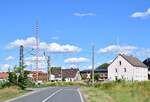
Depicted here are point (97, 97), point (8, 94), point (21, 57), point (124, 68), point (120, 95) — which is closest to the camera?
point (97, 97)

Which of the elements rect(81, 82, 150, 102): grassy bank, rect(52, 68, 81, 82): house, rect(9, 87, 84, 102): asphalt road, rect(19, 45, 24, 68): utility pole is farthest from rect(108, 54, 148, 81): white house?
rect(9, 87, 84, 102): asphalt road

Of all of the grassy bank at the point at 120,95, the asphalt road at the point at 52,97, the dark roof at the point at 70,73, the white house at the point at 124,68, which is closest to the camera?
Answer: the asphalt road at the point at 52,97

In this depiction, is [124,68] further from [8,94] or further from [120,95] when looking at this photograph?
[120,95]

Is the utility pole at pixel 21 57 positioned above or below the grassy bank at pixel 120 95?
above

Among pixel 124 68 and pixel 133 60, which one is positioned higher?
pixel 133 60

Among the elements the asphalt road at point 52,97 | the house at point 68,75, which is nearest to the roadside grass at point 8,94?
the asphalt road at point 52,97

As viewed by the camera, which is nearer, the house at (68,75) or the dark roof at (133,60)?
the dark roof at (133,60)

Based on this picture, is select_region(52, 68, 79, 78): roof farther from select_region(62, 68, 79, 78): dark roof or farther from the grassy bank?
the grassy bank

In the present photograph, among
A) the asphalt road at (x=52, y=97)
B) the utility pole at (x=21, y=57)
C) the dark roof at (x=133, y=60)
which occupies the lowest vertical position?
the asphalt road at (x=52, y=97)

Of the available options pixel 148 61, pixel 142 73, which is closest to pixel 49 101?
pixel 142 73

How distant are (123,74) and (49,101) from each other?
8884 cm

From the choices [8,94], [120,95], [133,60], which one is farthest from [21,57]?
[133,60]

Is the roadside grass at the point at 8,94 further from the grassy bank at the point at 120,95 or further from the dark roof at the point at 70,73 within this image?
the dark roof at the point at 70,73

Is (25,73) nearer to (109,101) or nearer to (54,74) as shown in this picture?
(109,101)
